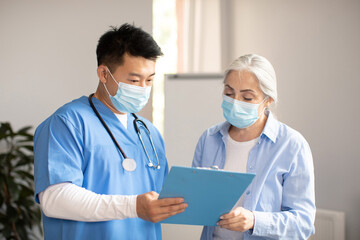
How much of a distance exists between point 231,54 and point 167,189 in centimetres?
211

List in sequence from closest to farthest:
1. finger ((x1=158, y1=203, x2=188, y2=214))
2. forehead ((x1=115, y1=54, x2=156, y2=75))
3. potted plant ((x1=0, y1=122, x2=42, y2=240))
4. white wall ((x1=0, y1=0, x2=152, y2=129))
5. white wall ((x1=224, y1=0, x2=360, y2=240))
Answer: finger ((x1=158, y1=203, x2=188, y2=214)) → forehead ((x1=115, y1=54, x2=156, y2=75)) → white wall ((x1=224, y1=0, x2=360, y2=240)) → potted plant ((x1=0, y1=122, x2=42, y2=240)) → white wall ((x1=0, y1=0, x2=152, y2=129))

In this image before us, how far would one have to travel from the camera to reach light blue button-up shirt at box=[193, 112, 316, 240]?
4.66ft

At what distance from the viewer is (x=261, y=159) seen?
5.00 feet

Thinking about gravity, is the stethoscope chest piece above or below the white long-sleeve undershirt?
above

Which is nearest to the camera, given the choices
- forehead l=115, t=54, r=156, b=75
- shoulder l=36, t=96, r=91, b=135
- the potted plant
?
shoulder l=36, t=96, r=91, b=135

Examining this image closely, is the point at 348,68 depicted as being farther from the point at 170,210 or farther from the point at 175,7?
the point at 170,210

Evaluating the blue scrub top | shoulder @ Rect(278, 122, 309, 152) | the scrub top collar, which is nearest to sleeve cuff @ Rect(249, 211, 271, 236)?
shoulder @ Rect(278, 122, 309, 152)

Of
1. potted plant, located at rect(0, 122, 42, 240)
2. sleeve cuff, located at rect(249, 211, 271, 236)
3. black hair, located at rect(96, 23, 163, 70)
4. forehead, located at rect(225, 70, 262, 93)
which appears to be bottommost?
potted plant, located at rect(0, 122, 42, 240)

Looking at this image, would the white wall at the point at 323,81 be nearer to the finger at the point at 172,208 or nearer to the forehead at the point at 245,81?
the forehead at the point at 245,81

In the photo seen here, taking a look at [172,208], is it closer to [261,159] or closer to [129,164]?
[129,164]

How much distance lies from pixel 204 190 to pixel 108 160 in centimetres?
40

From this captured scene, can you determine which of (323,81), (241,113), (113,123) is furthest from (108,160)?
(323,81)

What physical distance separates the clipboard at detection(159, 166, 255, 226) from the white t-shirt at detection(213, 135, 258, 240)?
8.9 inches

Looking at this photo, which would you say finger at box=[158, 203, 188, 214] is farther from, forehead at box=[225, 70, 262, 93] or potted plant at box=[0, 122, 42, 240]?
potted plant at box=[0, 122, 42, 240]
